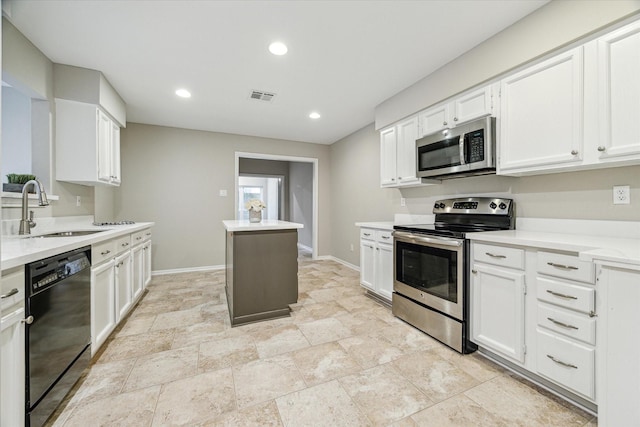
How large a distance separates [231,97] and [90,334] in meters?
2.79

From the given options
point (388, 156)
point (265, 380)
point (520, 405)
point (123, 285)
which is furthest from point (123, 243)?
point (520, 405)

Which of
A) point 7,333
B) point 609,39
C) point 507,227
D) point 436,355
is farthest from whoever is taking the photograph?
point 507,227

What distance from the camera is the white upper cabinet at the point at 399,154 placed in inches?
124

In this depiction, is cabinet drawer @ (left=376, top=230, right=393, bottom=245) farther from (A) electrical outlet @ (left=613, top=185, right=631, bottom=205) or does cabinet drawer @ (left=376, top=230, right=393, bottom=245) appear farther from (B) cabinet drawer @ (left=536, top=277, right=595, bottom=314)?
(A) electrical outlet @ (left=613, top=185, right=631, bottom=205)

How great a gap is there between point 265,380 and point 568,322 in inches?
73.7

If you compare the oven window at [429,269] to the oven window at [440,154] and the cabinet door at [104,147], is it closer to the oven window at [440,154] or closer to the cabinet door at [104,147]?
the oven window at [440,154]

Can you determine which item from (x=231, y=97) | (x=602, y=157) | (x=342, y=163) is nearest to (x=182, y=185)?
(x=231, y=97)

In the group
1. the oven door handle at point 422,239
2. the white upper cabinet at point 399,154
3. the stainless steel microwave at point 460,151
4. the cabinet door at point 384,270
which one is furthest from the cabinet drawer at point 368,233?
the stainless steel microwave at point 460,151

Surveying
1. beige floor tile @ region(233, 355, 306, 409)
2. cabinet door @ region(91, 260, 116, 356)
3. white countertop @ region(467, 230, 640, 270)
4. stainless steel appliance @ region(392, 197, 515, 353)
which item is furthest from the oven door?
cabinet door @ region(91, 260, 116, 356)

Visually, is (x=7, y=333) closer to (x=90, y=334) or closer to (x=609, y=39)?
(x=90, y=334)

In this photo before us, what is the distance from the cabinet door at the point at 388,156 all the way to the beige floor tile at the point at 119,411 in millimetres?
3034

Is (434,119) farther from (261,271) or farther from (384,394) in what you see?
(384,394)

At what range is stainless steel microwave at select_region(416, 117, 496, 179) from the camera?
2301 mm

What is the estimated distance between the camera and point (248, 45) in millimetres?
2428
